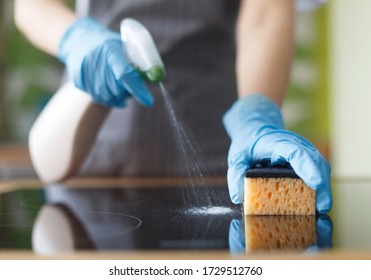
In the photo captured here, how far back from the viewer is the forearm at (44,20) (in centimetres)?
144

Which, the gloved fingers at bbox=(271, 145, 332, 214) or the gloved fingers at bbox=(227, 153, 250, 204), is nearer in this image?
the gloved fingers at bbox=(271, 145, 332, 214)

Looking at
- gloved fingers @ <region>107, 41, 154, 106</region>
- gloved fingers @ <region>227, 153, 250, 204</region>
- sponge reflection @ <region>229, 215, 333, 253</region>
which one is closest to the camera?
sponge reflection @ <region>229, 215, 333, 253</region>

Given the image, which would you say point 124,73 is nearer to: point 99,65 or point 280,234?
point 99,65

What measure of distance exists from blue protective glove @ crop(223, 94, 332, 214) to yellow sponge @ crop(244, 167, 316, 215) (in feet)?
0.06

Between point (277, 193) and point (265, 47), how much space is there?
567 mm

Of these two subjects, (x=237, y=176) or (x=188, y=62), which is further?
(x=188, y=62)

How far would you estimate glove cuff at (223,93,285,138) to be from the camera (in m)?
1.19

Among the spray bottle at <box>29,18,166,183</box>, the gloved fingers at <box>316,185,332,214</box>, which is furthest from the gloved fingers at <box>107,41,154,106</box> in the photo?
the gloved fingers at <box>316,185,332,214</box>

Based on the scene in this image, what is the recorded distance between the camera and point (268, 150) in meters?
1.02

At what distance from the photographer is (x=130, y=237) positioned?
849 mm

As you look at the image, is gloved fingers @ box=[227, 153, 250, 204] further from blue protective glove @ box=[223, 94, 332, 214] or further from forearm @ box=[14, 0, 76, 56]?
forearm @ box=[14, 0, 76, 56]

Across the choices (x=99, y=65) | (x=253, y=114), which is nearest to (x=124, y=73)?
(x=99, y=65)

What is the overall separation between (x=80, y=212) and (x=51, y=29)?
1.99 ft
